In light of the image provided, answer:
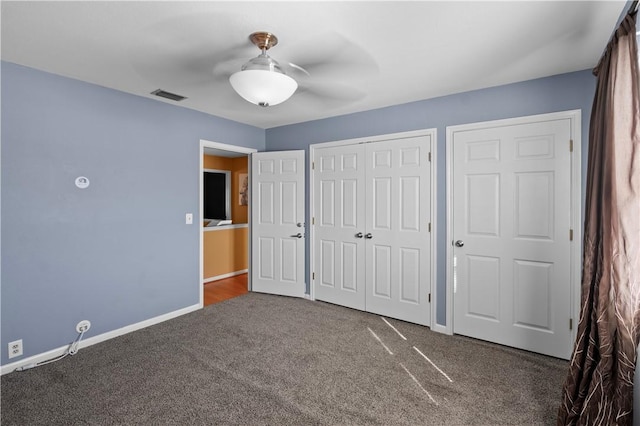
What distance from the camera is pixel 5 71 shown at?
7.98 feet

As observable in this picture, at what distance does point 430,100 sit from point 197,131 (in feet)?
8.77

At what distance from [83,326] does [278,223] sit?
7.79 feet

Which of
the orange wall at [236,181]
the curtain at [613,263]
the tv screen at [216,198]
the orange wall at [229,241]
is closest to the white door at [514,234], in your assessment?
the curtain at [613,263]

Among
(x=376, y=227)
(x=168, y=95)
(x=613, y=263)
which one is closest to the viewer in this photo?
(x=613, y=263)

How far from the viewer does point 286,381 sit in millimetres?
2340

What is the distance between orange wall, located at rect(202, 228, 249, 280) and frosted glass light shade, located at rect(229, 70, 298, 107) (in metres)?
3.49

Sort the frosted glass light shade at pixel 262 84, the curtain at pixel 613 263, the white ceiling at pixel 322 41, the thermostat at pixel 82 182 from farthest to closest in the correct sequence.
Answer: the thermostat at pixel 82 182
the frosted glass light shade at pixel 262 84
the white ceiling at pixel 322 41
the curtain at pixel 613 263

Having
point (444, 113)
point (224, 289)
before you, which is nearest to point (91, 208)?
point (224, 289)

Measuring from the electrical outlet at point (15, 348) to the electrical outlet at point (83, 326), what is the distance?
0.39 m

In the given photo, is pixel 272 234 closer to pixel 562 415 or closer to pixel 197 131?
pixel 197 131

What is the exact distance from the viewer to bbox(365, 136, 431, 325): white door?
339 cm

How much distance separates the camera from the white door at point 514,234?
8.86 feet

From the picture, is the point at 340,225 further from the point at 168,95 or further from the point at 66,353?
the point at 66,353

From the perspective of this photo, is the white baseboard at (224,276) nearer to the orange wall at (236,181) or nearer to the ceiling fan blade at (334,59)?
the orange wall at (236,181)
